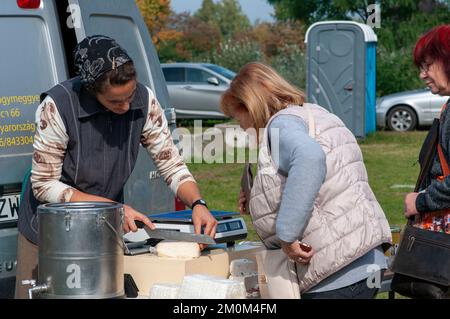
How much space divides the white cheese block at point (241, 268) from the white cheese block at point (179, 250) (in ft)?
0.69

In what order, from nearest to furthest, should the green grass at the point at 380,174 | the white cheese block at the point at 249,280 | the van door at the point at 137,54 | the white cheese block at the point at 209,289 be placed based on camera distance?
the white cheese block at the point at 209,289 → the white cheese block at the point at 249,280 → the van door at the point at 137,54 → the green grass at the point at 380,174

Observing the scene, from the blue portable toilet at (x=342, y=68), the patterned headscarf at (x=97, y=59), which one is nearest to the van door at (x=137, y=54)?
the patterned headscarf at (x=97, y=59)

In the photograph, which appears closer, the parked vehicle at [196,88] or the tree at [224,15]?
the parked vehicle at [196,88]

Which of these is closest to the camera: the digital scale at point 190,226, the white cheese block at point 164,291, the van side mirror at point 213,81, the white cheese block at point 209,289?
the white cheese block at point 209,289

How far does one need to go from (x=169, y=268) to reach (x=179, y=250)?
92 mm

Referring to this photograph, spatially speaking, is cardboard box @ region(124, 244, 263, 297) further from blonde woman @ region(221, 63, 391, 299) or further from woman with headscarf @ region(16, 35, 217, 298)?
blonde woman @ region(221, 63, 391, 299)

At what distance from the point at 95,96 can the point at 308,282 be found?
119cm

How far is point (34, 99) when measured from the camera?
4934 mm

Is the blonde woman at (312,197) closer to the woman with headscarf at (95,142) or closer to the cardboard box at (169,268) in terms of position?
the cardboard box at (169,268)

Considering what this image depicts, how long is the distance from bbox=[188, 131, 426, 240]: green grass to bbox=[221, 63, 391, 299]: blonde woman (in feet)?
16.9

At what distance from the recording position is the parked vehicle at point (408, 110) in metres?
21.5

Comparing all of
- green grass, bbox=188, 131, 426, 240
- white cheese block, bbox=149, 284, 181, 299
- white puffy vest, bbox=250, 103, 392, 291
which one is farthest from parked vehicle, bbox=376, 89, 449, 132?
white cheese block, bbox=149, 284, 181, 299

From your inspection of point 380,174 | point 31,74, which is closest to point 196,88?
point 380,174

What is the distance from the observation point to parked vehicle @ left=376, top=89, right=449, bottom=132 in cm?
2155
